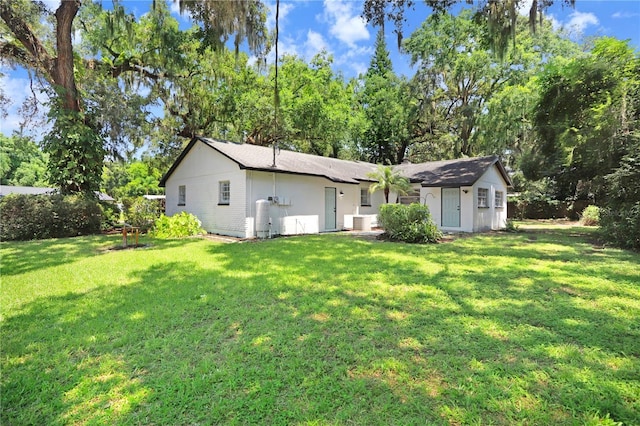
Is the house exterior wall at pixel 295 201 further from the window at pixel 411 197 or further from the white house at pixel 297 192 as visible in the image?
the window at pixel 411 197

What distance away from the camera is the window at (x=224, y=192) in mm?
12594

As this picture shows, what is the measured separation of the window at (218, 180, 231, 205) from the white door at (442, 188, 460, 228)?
9866 millimetres

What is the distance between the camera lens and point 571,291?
16.3 ft

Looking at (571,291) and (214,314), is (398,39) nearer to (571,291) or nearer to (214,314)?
(571,291)

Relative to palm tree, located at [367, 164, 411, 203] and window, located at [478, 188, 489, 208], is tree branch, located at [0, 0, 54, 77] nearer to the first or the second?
palm tree, located at [367, 164, 411, 203]

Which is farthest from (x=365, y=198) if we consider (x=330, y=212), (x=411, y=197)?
(x=330, y=212)

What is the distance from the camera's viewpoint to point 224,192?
503 inches

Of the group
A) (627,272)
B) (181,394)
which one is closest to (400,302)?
(181,394)

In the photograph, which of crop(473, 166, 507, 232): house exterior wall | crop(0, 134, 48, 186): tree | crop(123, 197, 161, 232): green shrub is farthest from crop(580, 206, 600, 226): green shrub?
crop(0, 134, 48, 186): tree

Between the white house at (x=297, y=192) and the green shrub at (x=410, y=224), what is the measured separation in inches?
141

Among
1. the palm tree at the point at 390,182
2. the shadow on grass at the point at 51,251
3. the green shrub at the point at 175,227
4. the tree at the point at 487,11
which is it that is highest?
the tree at the point at 487,11

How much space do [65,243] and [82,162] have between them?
14.9 ft

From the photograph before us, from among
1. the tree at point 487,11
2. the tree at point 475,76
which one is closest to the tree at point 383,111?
the tree at point 475,76

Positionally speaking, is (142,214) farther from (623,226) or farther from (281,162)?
(623,226)
